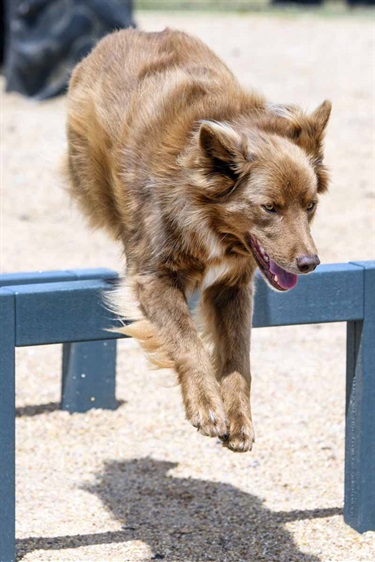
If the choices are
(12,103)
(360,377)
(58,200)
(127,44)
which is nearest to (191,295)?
(360,377)

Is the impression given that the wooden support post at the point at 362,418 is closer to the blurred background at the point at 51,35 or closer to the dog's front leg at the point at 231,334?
the dog's front leg at the point at 231,334

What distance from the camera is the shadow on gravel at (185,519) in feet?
15.6

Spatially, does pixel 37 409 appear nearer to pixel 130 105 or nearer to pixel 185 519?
pixel 185 519

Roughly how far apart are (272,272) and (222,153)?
48 cm

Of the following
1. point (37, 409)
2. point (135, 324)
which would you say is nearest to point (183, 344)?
point (135, 324)

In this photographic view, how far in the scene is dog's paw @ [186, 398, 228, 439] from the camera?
3797 mm

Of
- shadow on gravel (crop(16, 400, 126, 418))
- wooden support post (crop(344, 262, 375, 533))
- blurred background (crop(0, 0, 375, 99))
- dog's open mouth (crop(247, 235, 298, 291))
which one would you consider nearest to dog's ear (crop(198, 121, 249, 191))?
dog's open mouth (crop(247, 235, 298, 291))

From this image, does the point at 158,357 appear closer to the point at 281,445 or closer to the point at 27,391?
the point at 281,445

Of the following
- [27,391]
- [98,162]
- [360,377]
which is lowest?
[27,391]

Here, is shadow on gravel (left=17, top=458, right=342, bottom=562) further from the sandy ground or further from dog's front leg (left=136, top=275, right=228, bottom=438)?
dog's front leg (left=136, top=275, right=228, bottom=438)

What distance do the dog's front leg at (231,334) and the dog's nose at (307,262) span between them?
609 millimetres

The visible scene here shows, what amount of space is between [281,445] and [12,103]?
8.06 metres

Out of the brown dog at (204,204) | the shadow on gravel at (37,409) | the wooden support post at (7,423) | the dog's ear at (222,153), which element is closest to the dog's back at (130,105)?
the brown dog at (204,204)

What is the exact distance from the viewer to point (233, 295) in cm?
438
